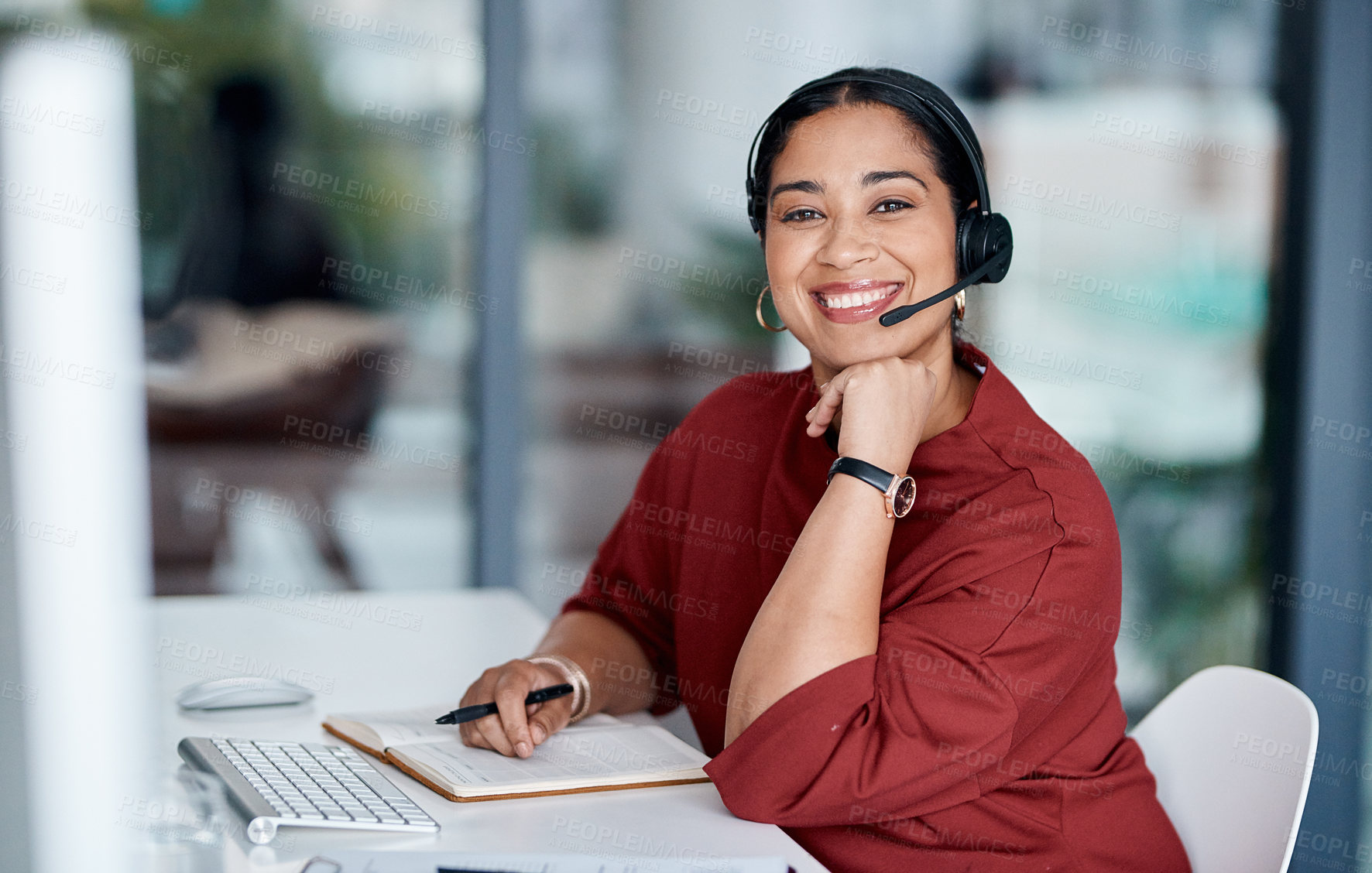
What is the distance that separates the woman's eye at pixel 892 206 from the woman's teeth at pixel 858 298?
8 cm

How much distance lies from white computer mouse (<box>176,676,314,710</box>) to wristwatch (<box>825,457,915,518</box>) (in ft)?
2.32

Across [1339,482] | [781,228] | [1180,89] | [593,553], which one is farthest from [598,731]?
[1180,89]

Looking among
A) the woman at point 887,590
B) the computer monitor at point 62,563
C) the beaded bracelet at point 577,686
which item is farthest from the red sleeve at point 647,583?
the computer monitor at point 62,563

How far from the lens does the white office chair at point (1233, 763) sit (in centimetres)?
121

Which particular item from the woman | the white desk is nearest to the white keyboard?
the white desk

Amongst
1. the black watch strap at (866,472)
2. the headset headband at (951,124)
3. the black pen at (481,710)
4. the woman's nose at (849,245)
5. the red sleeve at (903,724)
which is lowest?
the black pen at (481,710)

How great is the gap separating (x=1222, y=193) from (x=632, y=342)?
1352 millimetres

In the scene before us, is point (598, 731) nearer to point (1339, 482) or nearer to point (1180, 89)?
point (1339, 482)

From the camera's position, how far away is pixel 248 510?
305 cm

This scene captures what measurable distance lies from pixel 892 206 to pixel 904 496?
13.0 inches

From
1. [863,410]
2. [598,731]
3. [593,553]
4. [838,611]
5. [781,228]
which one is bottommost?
[593,553]

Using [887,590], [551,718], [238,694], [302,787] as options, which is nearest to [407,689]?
[238,694]

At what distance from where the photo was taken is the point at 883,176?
1274mm

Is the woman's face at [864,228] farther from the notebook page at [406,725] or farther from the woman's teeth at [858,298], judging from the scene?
the notebook page at [406,725]
